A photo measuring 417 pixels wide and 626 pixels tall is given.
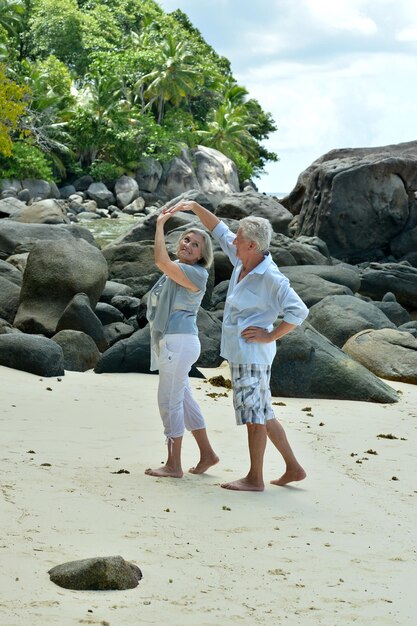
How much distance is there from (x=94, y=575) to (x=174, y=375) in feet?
7.17

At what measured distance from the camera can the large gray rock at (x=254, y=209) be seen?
2252 centimetres

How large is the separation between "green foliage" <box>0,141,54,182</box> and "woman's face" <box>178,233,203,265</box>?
3907 cm

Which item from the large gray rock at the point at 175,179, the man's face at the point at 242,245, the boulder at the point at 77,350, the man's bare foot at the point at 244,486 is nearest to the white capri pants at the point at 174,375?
the man's bare foot at the point at 244,486

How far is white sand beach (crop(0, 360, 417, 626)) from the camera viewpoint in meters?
4.27

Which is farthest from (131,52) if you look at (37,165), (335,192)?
(335,192)

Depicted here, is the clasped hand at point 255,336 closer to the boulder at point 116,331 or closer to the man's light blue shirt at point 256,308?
the man's light blue shirt at point 256,308

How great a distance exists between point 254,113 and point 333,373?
59.9 meters

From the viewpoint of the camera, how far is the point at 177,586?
4.47 metres

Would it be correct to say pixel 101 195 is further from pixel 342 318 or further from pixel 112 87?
pixel 342 318

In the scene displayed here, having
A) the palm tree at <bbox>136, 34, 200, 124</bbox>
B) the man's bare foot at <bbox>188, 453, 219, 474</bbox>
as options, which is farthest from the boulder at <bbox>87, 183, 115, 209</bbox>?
the man's bare foot at <bbox>188, 453, 219, 474</bbox>

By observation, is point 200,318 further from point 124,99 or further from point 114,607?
point 124,99

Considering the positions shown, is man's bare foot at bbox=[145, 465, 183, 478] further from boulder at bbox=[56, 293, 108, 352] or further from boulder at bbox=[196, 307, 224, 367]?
boulder at bbox=[56, 293, 108, 352]

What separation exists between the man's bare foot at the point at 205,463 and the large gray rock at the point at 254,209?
15.9 metres

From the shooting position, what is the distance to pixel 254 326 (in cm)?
623
